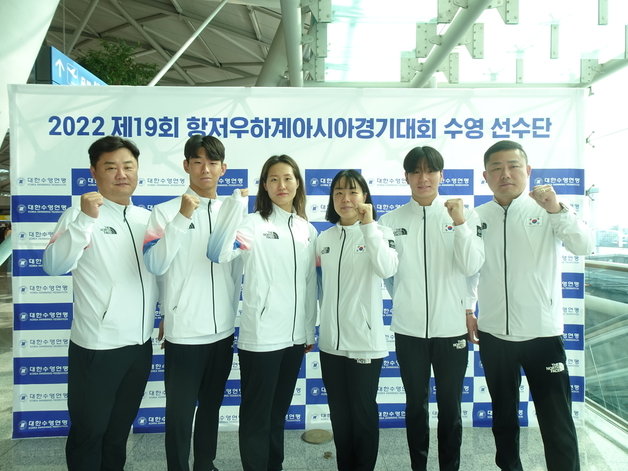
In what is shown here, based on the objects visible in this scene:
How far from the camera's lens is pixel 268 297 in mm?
2256

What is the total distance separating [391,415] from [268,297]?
5.61 ft

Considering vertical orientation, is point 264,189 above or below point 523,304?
above

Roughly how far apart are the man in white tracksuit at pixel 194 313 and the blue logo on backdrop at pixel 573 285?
2.47 m

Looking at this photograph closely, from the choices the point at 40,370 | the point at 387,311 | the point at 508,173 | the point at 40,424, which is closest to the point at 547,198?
the point at 508,173

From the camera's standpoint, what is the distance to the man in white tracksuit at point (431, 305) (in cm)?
230

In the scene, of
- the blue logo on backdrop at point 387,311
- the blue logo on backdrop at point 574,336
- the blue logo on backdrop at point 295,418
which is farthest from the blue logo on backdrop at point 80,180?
the blue logo on backdrop at point 574,336

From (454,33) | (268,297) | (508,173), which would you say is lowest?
(268,297)

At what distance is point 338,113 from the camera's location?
327cm

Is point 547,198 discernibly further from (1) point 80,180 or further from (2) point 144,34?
(2) point 144,34

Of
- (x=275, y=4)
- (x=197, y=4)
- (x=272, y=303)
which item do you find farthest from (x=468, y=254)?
(x=197, y=4)

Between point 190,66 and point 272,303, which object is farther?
point 190,66

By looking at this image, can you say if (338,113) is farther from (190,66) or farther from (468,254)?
(190,66)

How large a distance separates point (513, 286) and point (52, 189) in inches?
121

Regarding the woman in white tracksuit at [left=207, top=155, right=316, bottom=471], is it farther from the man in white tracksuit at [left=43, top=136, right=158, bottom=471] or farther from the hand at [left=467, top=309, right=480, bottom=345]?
the hand at [left=467, top=309, right=480, bottom=345]
